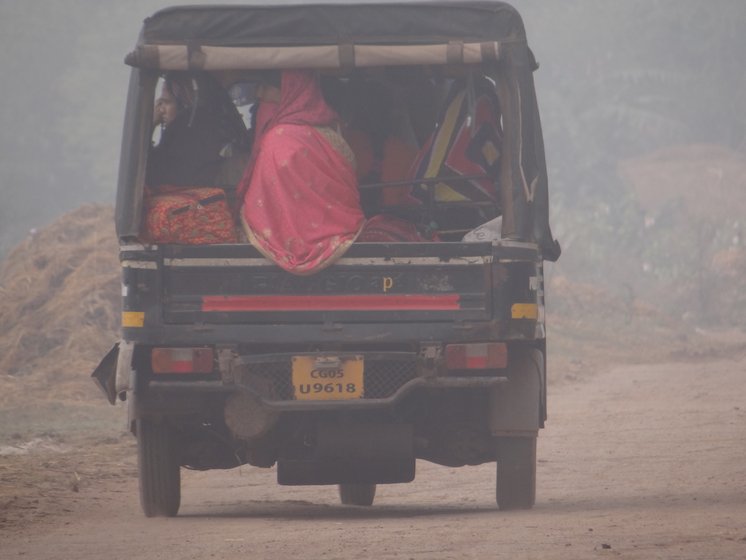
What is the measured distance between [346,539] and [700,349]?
17764mm

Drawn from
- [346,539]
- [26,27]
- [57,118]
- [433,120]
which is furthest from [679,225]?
[346,539]

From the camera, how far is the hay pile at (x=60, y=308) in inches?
664

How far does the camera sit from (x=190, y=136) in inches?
325

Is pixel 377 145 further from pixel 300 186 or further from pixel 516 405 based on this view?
pixel 516 405

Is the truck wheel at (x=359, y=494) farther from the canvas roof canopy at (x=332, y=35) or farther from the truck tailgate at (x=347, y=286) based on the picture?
Result: the canvas roof canopy at (x=332, y=35)

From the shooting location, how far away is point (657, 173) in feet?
160

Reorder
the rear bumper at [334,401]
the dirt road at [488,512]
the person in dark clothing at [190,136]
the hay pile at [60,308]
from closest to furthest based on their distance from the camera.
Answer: the dirt road at [488,512] → the rear bumper at [334,401] → the person in dark clothing at [190,136] → the hay pile at [60,308]

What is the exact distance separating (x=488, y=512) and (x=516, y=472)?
28 centimetres

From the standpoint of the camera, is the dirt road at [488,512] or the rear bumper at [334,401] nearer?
the dirt road at [488,512]

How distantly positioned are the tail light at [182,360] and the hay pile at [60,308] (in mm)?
8547

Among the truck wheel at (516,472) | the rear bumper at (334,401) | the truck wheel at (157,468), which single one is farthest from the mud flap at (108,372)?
the truck wheel at (516,472)

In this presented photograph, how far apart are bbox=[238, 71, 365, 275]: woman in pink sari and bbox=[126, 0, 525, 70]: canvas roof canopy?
388 mm

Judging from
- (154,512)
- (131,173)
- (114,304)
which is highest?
(131,173)

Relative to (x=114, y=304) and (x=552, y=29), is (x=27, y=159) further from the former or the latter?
(x=114, y=304)
